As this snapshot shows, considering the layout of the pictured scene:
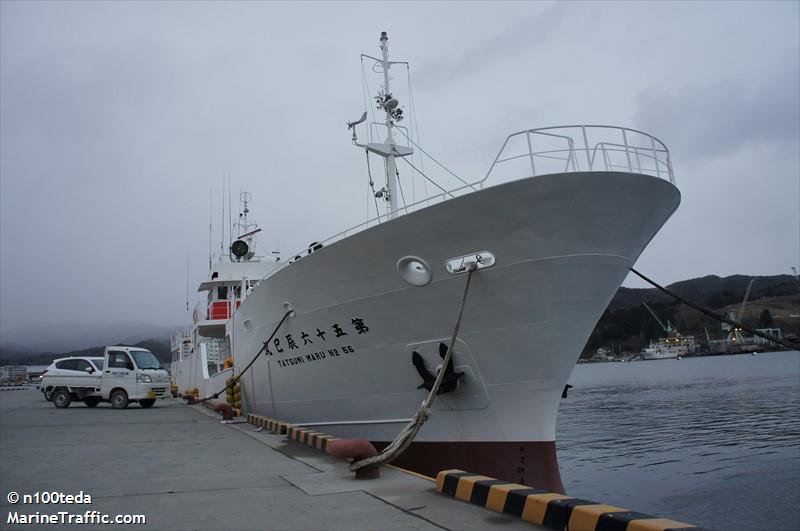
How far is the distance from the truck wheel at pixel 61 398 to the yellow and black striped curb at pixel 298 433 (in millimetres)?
10939

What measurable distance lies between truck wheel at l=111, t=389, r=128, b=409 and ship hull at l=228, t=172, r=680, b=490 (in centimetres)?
1411

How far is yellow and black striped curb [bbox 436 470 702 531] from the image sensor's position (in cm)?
408

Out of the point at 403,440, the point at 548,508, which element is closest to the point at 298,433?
the point at 403,440

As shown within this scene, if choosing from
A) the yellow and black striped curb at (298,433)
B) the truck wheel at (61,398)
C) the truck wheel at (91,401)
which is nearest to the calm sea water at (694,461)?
the yellow and black striped curb at (298,433)

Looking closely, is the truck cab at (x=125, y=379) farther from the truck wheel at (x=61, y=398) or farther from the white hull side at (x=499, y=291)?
the white hull side at (x=499, y=291)

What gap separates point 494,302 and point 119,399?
17.1 metres

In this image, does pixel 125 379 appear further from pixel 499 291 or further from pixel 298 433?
pixel 499 291

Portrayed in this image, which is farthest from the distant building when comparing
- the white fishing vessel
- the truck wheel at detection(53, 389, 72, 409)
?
the white fishing vessel

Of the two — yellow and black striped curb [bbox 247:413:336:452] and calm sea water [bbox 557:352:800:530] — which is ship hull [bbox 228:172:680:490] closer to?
yellow and black striped curb [bbox 247:413:336:452]

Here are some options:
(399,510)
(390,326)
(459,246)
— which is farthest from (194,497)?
(459,246)

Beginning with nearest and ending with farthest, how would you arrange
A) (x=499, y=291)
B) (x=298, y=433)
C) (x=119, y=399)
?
(x=499, y=291), (x=298, y=433), (x=119, y=399)

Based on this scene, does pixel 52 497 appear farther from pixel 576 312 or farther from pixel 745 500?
pixel 745 500

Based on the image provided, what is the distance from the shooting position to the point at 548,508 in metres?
4.67

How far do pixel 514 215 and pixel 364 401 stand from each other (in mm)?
3918
